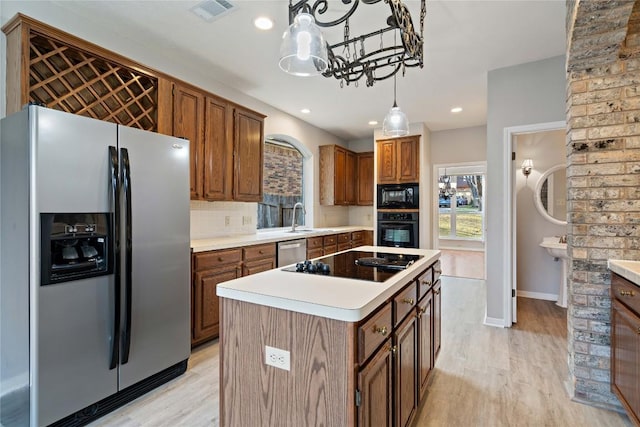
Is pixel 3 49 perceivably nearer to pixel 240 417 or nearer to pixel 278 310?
pixel 278 310

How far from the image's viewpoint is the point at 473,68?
3.26 meters

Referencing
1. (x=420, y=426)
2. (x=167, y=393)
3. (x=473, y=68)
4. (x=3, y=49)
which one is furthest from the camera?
(x=473, y=68)

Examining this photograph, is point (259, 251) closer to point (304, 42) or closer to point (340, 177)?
point (304, 42)

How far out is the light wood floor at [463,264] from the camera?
5996 millimetres

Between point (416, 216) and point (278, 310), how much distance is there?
169 inches

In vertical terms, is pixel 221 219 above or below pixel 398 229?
above

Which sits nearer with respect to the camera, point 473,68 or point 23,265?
point 23,265

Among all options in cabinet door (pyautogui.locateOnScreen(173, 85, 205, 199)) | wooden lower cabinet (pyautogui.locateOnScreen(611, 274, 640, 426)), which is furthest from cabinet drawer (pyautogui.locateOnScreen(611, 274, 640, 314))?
cabinet door (pyautogui.locateOnScreen(173, 85, 205, 199))

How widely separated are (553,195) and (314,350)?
179 inches

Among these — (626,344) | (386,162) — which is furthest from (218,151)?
(626,344)

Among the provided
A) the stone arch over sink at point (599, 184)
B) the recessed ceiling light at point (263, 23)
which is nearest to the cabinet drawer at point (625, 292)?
the stone arch over sink at point (599, 184)

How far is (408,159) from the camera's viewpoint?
5234 mm

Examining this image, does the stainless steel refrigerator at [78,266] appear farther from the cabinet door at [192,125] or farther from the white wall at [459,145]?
the white wall at [459,145]

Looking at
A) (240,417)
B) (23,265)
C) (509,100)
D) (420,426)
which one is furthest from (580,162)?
(23,265)
